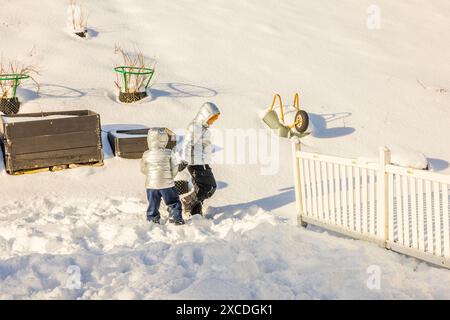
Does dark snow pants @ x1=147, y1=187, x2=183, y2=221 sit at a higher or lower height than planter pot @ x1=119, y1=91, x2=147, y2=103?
lower

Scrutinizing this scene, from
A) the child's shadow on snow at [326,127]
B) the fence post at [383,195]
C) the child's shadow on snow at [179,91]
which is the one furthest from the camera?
the child's shadow on snow at [179,91]

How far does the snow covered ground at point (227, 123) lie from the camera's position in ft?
13.9

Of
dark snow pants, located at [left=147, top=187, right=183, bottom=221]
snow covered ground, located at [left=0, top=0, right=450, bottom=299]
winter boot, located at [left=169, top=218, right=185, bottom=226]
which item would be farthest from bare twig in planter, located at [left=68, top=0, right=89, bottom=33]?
winter boot, located at [left=169, top=218, right=185, bottom=226]

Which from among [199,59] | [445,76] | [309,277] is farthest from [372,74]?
[309,277]

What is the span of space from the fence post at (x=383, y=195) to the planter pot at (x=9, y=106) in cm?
681

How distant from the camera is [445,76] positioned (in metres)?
14.5

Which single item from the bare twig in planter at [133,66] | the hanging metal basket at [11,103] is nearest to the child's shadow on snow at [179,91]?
the bare twig in planter at [133,66]

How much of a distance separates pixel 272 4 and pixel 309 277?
15.0m

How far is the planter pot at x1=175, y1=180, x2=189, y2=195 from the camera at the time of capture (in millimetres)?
6781

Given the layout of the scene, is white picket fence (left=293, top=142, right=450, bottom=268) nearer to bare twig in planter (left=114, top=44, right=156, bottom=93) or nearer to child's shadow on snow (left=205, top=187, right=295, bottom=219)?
child's shadow on snow (left=205, top=187, right=295, bottom=219)

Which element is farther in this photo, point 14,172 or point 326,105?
point 326,105

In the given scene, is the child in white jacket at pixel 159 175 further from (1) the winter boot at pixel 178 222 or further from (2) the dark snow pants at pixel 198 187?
(2) the dark snow pants at pixel 198 187

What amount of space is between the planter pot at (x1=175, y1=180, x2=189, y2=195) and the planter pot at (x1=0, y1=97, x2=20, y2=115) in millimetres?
4071
